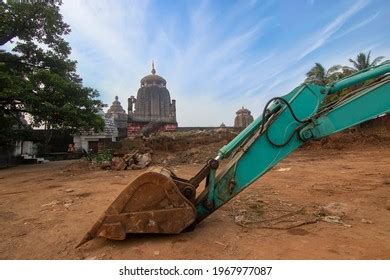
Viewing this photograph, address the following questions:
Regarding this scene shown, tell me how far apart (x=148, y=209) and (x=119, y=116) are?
34953mm

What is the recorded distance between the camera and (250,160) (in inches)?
143

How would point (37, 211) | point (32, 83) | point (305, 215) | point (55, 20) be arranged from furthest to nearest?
1. point (55, 20)
2. point (32, 83)
3. point (37, 211)
4. point (305, 215)

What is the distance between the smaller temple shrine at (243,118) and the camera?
4022cm

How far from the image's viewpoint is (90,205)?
20.2 feet

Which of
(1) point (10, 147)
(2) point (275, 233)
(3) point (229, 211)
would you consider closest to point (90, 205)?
(3) point (229, 211)

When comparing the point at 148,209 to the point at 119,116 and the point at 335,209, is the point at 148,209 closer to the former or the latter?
the point at 335,209

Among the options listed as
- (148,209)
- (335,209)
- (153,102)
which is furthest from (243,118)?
(148,209)

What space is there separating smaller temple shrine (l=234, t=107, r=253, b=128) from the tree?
2501 cm

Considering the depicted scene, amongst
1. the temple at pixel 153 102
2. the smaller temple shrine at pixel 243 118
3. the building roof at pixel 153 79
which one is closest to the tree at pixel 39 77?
the temple at pixel 153 102

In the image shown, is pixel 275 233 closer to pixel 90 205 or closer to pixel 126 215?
pixel 126 215

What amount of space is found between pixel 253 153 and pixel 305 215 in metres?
1.73

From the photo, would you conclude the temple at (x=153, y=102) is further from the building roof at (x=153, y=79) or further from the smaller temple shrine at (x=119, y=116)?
the smaller temple shrine at (x=119, y=116)

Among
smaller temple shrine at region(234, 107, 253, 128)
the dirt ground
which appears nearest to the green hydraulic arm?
the dirt ground

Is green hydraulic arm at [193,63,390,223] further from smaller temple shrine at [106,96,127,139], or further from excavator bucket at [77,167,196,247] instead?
smaller temple shrine at [106,96,127,139]
